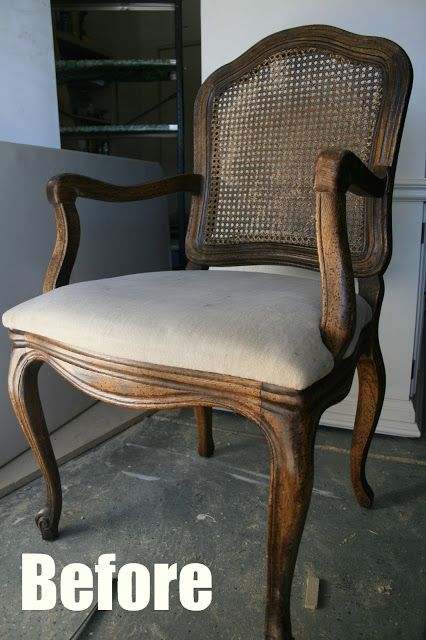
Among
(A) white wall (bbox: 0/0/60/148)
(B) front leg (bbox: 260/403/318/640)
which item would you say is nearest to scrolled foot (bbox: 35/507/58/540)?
(B) front leg (bbox: 260/403/318/640)

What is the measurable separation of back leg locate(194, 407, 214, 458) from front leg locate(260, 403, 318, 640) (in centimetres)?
67

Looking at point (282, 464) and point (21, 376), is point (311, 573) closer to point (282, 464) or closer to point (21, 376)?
point (282, 464)

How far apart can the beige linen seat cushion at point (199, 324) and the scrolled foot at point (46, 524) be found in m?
0.42

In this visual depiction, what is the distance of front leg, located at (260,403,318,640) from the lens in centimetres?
66

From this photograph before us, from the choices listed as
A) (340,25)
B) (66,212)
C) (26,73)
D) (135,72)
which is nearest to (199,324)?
(66,212)

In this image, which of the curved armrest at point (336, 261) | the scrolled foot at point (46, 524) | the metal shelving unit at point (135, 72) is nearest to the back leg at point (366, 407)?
the curved armrest at point (336, 261)

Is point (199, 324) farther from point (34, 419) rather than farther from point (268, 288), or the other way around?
point (34, 419)

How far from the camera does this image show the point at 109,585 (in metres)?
0.96

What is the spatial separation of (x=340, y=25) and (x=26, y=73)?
1.04m

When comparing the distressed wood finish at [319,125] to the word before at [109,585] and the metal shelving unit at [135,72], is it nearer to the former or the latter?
the word before at [109,585]

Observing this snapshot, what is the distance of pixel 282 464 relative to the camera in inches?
26.2

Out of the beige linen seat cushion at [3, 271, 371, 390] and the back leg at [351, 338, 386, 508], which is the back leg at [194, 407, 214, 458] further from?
the beige linen seat cushion at [3, 271, 371, 390]

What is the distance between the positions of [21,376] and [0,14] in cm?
132

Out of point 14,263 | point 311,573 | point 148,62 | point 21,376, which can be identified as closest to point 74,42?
point 148,62
